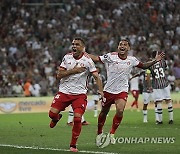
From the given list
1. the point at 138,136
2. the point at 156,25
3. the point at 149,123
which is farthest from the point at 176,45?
the point at 138,136

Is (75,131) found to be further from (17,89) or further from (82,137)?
(17,89)

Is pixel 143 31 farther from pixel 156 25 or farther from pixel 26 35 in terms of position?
pixel 26 35

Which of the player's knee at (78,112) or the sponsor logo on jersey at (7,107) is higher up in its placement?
the player's knee at (78,112)

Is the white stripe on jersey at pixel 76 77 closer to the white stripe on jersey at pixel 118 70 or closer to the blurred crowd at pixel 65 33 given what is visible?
the white stripe on jersey at pixel 118 70

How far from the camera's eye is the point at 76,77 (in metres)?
15.1

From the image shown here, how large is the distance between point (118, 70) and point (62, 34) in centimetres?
2297

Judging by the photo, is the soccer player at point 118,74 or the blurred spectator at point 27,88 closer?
the soccer player at point 118,74

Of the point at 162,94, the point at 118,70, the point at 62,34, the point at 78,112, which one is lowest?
the point at 78,112

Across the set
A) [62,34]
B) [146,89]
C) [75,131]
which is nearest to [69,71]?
[75,131]

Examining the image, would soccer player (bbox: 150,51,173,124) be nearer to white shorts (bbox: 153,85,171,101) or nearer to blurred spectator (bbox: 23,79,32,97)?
white shorts (bbox: 153,85,171,101)

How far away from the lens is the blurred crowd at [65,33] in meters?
35.5

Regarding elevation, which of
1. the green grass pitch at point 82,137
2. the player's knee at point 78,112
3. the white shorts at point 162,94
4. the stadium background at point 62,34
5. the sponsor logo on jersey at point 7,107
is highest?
the stadium background at point 62,34

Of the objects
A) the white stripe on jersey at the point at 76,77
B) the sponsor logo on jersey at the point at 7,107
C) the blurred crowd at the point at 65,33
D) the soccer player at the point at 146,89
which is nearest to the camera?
the white stripe on jersey at the point at 76,77

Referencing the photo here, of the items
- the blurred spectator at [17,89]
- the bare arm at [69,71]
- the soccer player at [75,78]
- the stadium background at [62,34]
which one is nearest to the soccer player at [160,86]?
the soccer player at [75,78]
